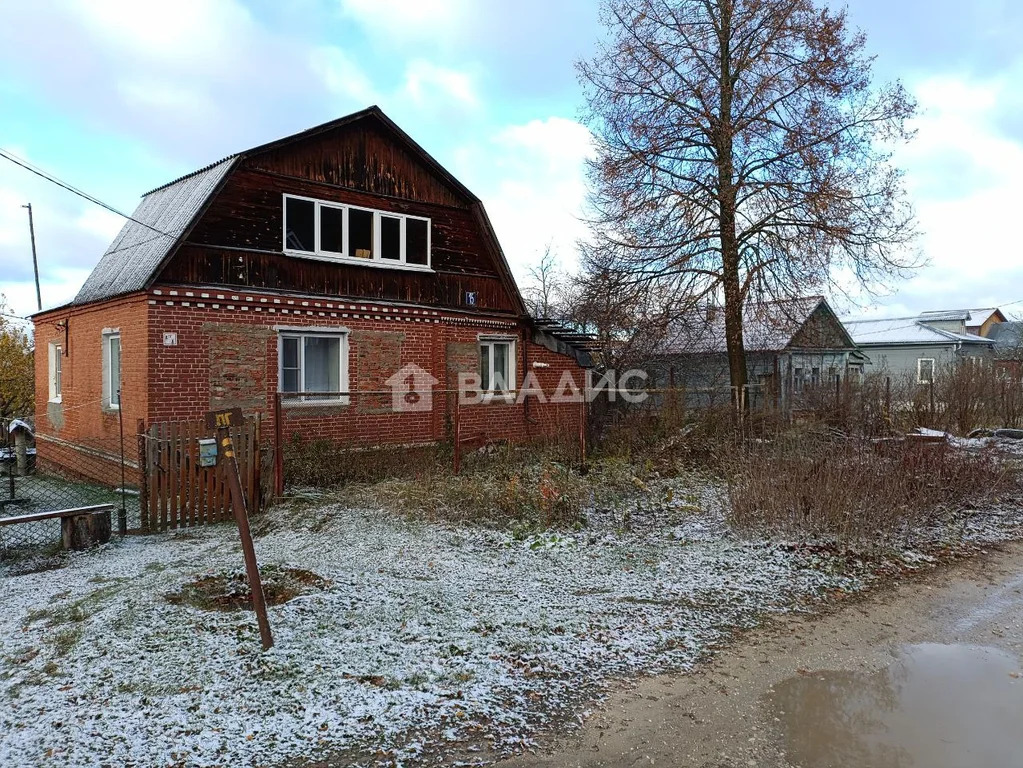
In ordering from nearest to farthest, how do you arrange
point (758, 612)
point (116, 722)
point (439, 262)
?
1. point (116, 722)
2. point (758, 612)
3. point (439, 262)

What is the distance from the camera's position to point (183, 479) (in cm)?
779

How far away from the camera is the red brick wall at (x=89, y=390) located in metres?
10.8

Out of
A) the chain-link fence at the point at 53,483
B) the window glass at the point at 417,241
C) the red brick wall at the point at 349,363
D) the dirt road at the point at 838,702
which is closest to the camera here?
the dirt road at the point at 838,702

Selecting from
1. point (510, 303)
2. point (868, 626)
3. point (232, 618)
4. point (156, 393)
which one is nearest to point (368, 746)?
point (232, 618)

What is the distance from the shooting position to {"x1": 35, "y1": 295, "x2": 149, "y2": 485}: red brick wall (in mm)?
10766

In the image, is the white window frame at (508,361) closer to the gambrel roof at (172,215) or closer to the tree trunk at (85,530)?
the gambrel roof at (172,215)

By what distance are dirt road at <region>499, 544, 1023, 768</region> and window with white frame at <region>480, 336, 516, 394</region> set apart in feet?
34.0

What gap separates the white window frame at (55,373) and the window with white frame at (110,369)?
10.4ft

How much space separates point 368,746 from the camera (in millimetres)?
3449

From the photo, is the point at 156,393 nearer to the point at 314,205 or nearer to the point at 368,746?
the point at 314,205

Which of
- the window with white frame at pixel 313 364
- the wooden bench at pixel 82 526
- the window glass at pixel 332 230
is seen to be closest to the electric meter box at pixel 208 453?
the wooden bench at pixel 82 526

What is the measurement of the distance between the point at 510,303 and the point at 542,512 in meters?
7.80

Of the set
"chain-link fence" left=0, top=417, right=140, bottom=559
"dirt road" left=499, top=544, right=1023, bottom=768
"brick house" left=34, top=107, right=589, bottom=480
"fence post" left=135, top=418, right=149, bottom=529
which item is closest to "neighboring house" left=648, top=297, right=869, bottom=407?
"brick house" left=34, top=107, right=589, bottom=480

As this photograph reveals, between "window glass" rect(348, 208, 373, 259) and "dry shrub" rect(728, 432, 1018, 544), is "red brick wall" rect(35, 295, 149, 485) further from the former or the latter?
"dry shrub" rect(728, 432, 1018, 544)
